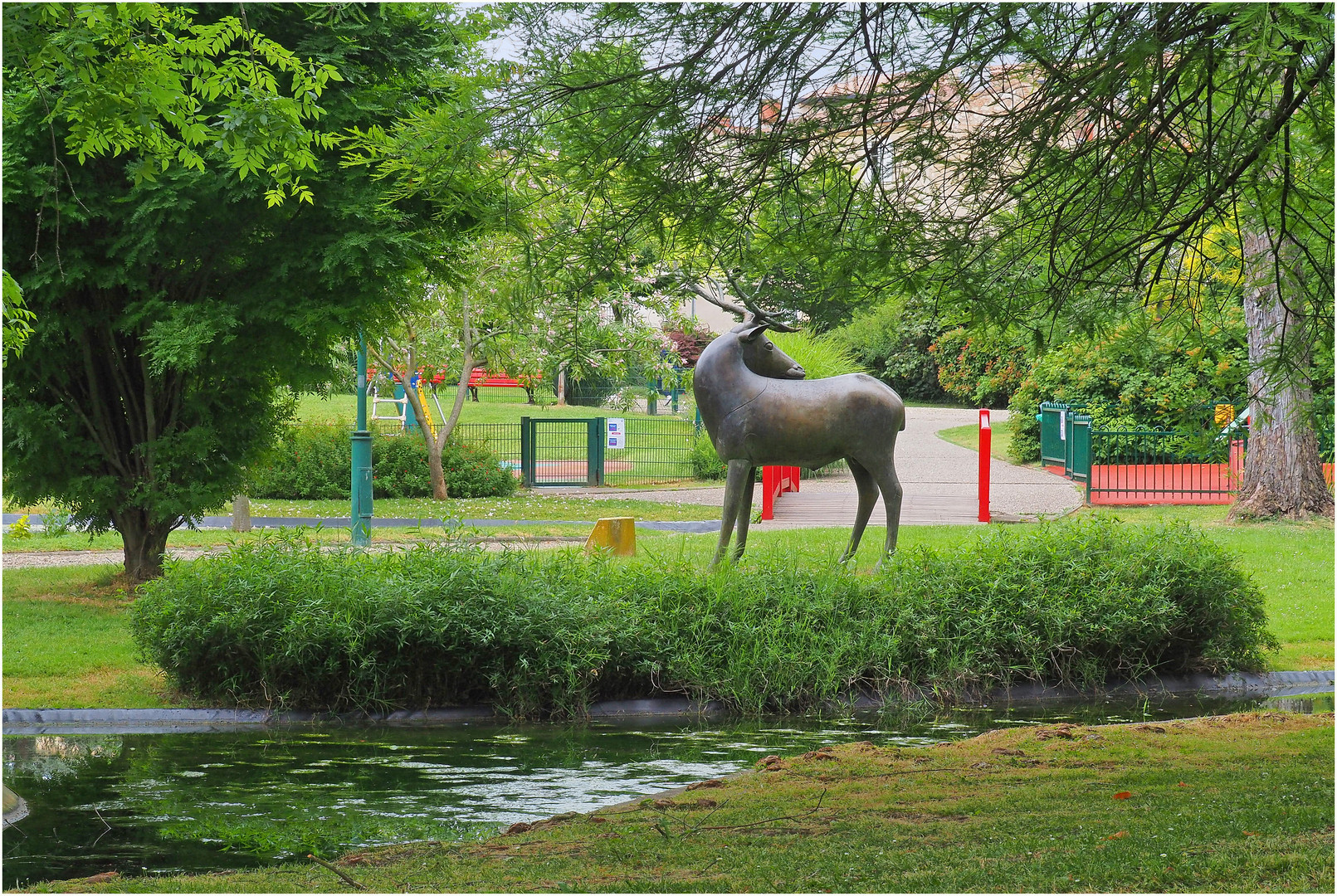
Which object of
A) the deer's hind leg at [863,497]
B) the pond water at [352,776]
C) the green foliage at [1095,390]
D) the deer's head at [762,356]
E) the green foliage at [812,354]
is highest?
the green foliage at [812,354]

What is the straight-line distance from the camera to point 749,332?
10461mm

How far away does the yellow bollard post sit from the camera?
12.2 metres

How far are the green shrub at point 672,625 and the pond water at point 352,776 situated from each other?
1.29 ft

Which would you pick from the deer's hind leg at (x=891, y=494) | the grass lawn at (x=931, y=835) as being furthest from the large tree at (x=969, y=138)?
the deer's hind leg at (x=891, y=494)

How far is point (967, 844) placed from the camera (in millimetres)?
5113

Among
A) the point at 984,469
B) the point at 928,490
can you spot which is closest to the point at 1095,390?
the point at 928,490

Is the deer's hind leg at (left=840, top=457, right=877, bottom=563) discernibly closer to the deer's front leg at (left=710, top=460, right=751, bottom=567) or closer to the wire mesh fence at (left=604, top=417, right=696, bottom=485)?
the deer's front leg at (left=710, top=460, right=751, bottom=567)

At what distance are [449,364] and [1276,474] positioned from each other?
14476 millimetres

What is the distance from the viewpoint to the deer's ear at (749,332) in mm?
10430

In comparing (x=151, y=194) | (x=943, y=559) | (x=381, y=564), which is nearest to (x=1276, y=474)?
(x=943, y=559)

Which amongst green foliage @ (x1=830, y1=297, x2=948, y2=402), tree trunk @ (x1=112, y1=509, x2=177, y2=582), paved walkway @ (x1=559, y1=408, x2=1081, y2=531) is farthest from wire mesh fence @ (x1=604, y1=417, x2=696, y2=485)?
tree trunk @ (x1=112, y1=509, x2=177, y2=582)

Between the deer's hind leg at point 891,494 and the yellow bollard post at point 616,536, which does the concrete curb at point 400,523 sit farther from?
the deer's hind leg at point 891,494

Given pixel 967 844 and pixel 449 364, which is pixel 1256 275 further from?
pixel 449 364

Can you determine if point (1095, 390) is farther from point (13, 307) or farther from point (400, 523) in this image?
point (13, 307)
